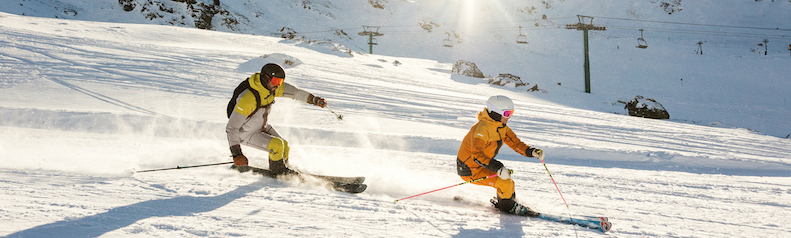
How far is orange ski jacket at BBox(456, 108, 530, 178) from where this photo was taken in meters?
4.04

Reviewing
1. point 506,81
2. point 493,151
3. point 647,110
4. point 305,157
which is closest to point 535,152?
point 493,151

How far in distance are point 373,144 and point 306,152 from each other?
125 centimetres

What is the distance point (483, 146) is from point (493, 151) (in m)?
0.19

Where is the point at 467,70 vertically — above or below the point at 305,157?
above

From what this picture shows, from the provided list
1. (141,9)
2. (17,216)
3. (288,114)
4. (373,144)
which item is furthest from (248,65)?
(141,9)

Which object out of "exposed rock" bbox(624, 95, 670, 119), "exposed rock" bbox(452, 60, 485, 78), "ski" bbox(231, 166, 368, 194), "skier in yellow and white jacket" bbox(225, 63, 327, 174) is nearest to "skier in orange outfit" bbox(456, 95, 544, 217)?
"ski" bbox(231, 166, 368, 194)

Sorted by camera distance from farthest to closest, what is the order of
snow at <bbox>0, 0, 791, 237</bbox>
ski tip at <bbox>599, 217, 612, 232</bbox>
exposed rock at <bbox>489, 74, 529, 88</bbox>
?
exposed rock at <bbox>489, 74, 529, 88</bbox> → ski tip at <bbox>599, 217, 612, 232</bbox> → snow at <bbox>0, 0, 791, 237</bbox>

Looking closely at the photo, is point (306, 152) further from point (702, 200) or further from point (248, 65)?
point (248, 65)

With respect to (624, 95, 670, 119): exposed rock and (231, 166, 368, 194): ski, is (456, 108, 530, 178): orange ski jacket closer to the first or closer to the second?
(231, 166, 368, 194): ski

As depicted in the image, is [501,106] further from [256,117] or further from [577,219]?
[256,117]

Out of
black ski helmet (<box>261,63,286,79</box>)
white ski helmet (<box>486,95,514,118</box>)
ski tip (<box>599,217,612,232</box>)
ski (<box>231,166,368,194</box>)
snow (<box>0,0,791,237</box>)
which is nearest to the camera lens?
snow (<box>0,0,791,237</box>)

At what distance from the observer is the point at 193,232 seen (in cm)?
296

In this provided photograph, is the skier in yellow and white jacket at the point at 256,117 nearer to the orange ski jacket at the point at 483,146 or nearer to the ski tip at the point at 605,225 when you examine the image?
the orange ski jacket at the point at 483,146

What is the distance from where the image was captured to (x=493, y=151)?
421 cm
